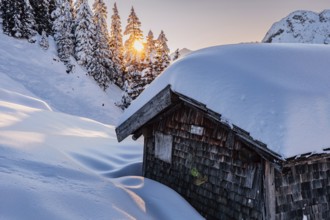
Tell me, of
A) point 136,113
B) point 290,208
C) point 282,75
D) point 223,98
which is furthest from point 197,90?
point 290,208

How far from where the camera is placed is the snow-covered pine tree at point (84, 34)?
41844 mm

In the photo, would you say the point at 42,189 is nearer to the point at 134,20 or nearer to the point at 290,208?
the point at 290,208

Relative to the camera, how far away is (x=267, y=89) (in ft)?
17.2

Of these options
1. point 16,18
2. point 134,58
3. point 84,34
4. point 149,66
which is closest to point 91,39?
point 84,34

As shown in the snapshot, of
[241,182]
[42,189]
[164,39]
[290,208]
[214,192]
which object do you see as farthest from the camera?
[164,39]

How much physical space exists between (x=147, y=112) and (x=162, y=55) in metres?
25.3

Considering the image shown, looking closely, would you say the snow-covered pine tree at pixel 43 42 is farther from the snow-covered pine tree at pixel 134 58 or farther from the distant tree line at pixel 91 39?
the snow-covered pine tree at pixel 134 58

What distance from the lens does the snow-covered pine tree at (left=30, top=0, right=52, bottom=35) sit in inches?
1592

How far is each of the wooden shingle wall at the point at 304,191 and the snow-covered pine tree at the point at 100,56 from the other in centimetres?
3817

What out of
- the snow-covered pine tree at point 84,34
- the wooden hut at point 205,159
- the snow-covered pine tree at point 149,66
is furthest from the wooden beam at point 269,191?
the snow-covered pine tree at point 84,34

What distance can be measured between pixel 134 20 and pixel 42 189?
42.6 metres

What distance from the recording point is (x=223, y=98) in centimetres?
541

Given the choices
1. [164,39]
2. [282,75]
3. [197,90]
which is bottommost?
[197,90]

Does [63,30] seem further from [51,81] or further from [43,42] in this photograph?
[51,81]
